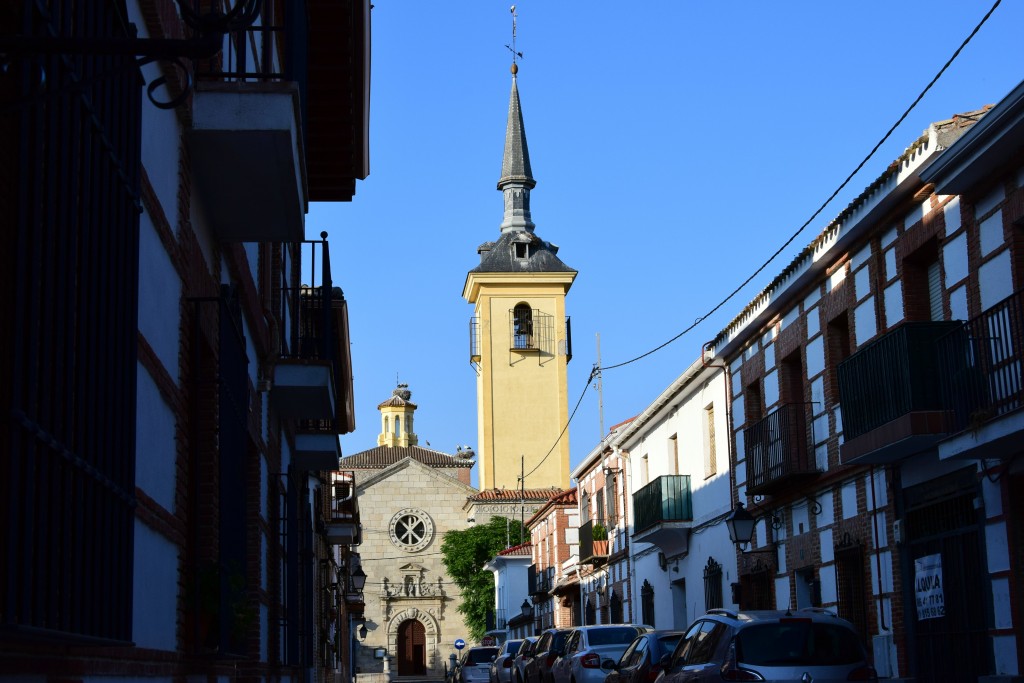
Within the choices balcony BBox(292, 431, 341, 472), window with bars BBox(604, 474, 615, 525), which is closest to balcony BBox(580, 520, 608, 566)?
window with bars BBox(604, 474, 615, 525)

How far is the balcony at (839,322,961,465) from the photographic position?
48.6 ft

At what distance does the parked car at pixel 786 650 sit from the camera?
11188 mm

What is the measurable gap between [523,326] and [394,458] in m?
22.2

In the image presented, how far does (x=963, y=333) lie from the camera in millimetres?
13797

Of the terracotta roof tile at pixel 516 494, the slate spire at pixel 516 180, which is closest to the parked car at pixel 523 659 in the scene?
the terracotta roof tile at pixel 516 494

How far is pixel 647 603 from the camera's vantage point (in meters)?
31.9

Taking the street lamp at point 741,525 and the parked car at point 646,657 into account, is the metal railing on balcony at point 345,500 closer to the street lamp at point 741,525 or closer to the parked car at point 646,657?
the street lamp at point 741,525

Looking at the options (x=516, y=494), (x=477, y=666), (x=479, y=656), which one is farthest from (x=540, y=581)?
(x=516, y=494)

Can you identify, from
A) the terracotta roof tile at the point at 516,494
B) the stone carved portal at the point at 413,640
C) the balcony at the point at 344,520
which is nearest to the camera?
the balcony at the point at 344,520

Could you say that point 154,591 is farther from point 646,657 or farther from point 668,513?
point 668,513

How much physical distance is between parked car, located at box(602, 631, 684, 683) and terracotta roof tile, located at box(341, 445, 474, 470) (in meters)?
69.1

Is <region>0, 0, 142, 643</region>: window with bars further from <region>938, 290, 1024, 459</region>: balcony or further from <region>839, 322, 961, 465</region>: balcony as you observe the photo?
<region>839, 322, 961, 465</region>: balcony

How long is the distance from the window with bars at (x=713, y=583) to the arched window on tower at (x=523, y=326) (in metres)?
43.9

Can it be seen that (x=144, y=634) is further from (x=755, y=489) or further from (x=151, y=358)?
(x=755, y=489)
